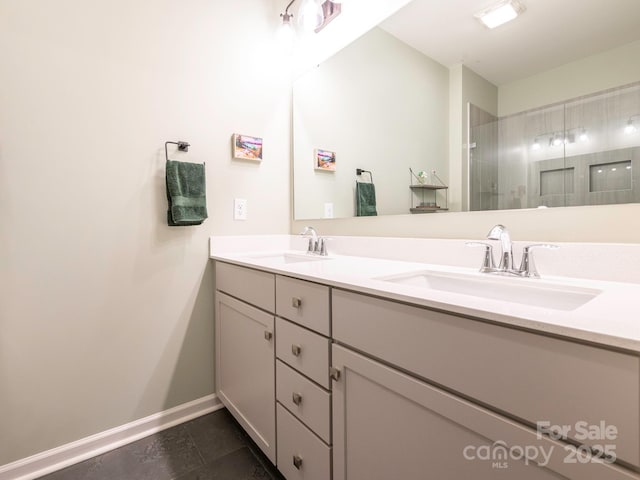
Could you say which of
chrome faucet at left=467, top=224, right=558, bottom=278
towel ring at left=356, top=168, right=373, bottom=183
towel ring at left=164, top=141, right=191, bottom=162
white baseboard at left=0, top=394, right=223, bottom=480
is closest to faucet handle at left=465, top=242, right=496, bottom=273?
Result: chrome faucet at left=467, top=224, right=558, bottom=278

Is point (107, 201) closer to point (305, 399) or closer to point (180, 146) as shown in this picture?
point (180, 146)

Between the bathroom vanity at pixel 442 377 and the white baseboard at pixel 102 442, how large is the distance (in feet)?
1.77

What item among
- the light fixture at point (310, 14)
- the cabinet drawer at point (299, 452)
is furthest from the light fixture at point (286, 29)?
the cabinet drawer at point (299, 452)

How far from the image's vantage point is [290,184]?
199 centimetres

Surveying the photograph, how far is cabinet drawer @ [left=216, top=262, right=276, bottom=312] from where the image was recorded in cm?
116

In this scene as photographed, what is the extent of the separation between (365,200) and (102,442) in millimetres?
1618

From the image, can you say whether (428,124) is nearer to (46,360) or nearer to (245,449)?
(245,449)

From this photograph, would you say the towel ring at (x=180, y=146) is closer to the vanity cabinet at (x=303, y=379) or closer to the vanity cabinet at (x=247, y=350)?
the vanity cabinet at (x=247, y=350)

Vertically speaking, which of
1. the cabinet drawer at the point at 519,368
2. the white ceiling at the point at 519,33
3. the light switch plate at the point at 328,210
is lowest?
the cabinet drawer at the point at 519,368

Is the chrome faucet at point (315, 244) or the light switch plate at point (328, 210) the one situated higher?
the light switch plate at point (328, 210)

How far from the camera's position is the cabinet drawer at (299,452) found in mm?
914

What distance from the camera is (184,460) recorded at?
1.29 metres

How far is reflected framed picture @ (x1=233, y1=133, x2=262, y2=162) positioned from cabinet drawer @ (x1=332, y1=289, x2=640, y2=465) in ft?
4.25

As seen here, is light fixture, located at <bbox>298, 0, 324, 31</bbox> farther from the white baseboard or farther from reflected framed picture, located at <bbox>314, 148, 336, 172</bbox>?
the white baseboard
